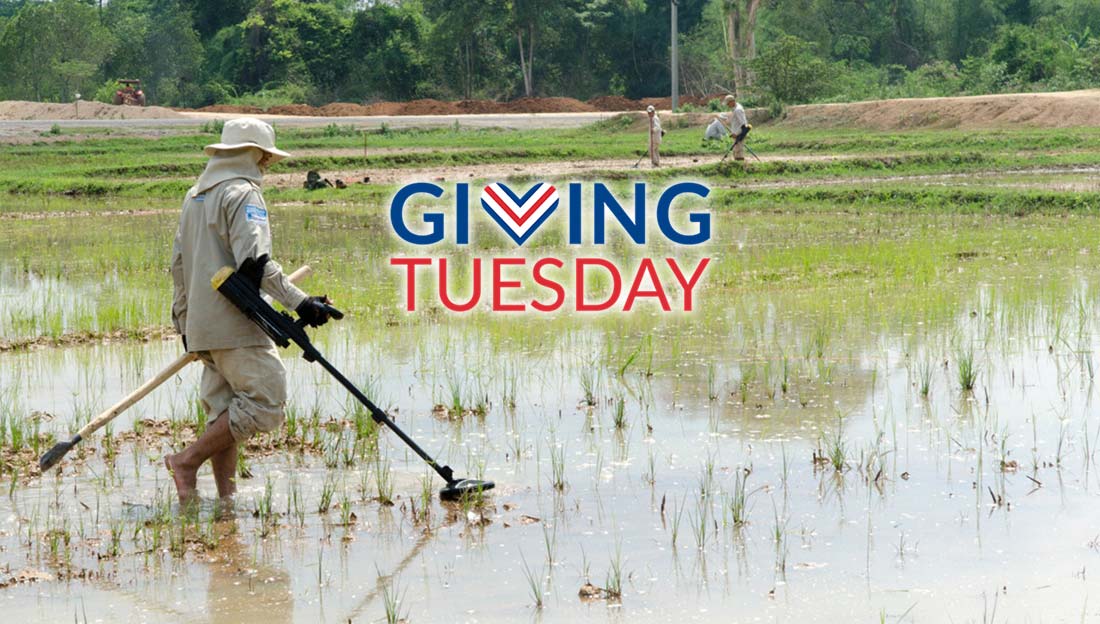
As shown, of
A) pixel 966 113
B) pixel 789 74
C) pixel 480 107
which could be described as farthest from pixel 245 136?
pixel 480 107

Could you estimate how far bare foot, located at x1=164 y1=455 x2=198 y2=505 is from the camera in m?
5.44

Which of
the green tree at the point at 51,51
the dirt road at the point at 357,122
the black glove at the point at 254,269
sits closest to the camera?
the black glove at the point at 254,269

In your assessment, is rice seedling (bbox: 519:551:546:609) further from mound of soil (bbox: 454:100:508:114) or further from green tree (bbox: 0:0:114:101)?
green tree (bbox: 0:0:114:101)

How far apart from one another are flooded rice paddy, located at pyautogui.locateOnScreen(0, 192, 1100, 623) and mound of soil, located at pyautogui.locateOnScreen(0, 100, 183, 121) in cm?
2874

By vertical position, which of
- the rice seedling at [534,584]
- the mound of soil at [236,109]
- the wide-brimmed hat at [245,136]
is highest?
Answer: the mound of soil at [236,109]

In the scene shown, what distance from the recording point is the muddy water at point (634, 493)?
4.46 metres

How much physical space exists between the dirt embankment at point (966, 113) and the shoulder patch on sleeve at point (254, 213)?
24.3 m

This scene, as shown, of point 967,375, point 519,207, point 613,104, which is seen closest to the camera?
point 967,375

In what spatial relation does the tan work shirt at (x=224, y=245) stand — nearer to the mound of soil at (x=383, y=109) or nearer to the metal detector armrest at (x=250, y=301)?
the metal detector armrest at (x=250, y=301)

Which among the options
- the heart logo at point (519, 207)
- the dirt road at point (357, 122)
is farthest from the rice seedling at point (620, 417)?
the dirt road at point (357, 122)

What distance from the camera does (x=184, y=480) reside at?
5.46 m

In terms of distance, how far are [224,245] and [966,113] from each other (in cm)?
2548

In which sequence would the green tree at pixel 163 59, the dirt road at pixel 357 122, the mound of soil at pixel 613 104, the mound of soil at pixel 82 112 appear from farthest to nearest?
the green tree at pixel 163 59 < the mound of soil at pixel 613 104 < the mound of soil at pixel 82 112 < the dirt road at pixel 357 122

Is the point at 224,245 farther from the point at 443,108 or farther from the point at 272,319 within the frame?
the point at 443,108
